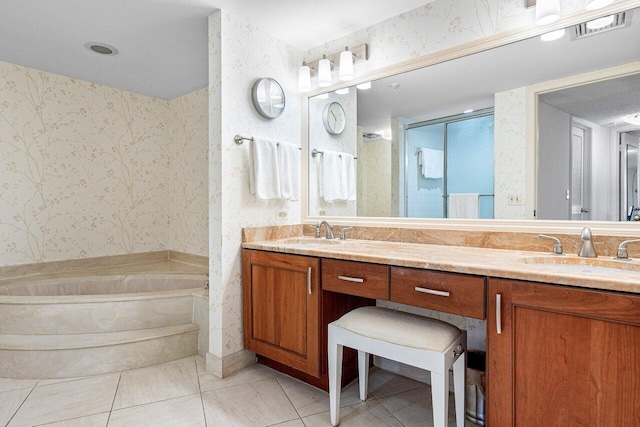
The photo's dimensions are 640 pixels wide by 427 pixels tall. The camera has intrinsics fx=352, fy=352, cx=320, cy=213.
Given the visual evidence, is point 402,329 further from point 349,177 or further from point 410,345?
point 349,177

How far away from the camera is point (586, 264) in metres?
1.45

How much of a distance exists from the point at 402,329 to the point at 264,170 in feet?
4.22

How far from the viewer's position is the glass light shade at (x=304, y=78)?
8.02ft

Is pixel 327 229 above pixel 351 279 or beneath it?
above

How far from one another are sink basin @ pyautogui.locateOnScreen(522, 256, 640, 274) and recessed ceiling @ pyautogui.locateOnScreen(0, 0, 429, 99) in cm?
151

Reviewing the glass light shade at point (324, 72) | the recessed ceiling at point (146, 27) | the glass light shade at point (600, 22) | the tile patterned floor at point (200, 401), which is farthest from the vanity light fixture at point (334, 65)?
the tile patterned floor at point (200, 401)

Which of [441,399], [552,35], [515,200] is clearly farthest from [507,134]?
[441,399]

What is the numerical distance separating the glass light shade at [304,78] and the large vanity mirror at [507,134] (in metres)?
0.22

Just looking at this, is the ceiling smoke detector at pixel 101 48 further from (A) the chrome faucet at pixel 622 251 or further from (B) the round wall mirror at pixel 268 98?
(A) the chrome faucet at pixel 622 251

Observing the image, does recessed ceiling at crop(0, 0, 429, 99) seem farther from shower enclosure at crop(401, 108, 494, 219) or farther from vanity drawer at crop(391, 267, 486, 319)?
vanity drawer at crop(391, 267, 486, 319)

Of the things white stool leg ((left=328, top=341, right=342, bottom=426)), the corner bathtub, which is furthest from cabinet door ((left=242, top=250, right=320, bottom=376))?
the corner bathtub

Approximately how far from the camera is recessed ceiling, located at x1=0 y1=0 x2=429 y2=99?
2016 mm

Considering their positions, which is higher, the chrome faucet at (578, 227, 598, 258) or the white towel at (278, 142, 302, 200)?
the white towel at (278, 142, 302, 200)

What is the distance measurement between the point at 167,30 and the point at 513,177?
89.9 inches
